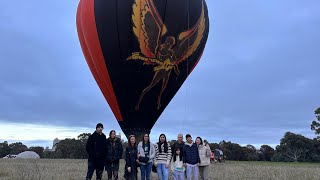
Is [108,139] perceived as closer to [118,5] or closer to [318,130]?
[118,5]

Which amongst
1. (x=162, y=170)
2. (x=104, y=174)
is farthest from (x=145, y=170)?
(x=104, y=174)

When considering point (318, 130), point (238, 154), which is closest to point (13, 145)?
point (238, 154)

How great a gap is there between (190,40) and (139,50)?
6.60 ft

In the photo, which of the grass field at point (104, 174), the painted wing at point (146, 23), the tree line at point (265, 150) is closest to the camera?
the grass field at point (104, 174)

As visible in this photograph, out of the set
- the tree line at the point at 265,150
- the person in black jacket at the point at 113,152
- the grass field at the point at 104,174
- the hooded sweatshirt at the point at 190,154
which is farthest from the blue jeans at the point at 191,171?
the tree line at the point at 265,150

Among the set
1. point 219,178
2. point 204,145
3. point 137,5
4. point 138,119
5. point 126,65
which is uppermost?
point 137,5

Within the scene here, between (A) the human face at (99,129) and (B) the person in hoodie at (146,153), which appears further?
(B) the person in hoodie at (146,153)

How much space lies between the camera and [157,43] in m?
13.3

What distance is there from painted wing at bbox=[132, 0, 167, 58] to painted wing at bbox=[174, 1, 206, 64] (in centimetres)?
90

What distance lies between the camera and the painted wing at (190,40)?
13805 mm

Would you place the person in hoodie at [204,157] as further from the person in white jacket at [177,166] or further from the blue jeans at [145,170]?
the blue jeans at [145,170]

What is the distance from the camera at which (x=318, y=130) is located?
5181 cm

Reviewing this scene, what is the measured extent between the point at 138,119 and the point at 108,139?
3.44 metres

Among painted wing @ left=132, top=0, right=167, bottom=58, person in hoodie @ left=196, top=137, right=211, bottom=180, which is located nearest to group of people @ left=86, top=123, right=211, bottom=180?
person in hoodie @ left=196, top=137, right=211, bottom=180
